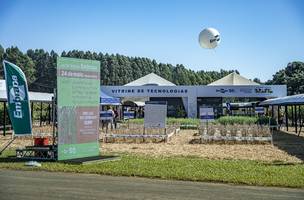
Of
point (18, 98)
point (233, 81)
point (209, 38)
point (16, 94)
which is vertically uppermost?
point (233, 81)

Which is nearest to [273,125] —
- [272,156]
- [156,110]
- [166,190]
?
[156,110]

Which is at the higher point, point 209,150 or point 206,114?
point 206,114

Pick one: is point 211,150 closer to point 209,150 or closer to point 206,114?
point 209,150

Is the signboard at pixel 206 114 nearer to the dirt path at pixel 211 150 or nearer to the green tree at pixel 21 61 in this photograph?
the dirt path at pixel 211 150

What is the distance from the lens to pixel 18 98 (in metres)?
13.9

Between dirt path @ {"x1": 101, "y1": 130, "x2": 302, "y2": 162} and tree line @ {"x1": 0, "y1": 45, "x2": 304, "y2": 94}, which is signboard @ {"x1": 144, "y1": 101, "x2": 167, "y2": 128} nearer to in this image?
dirt path @ {"x1": 101, "y1": 130, "x2": 302, "y2": 162}

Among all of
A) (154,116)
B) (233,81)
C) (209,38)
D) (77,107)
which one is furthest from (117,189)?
(233,81)

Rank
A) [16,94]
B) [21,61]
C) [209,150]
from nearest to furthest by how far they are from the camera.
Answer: [16,94] → [209,150] → [21,61]

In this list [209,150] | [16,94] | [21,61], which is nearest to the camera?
[16,94]

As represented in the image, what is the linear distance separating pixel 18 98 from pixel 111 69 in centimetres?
10425

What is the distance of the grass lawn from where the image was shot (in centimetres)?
1038

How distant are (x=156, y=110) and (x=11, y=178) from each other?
1358 centimetres

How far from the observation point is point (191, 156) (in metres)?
15.1

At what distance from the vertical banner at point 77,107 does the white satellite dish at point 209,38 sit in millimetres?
6703
